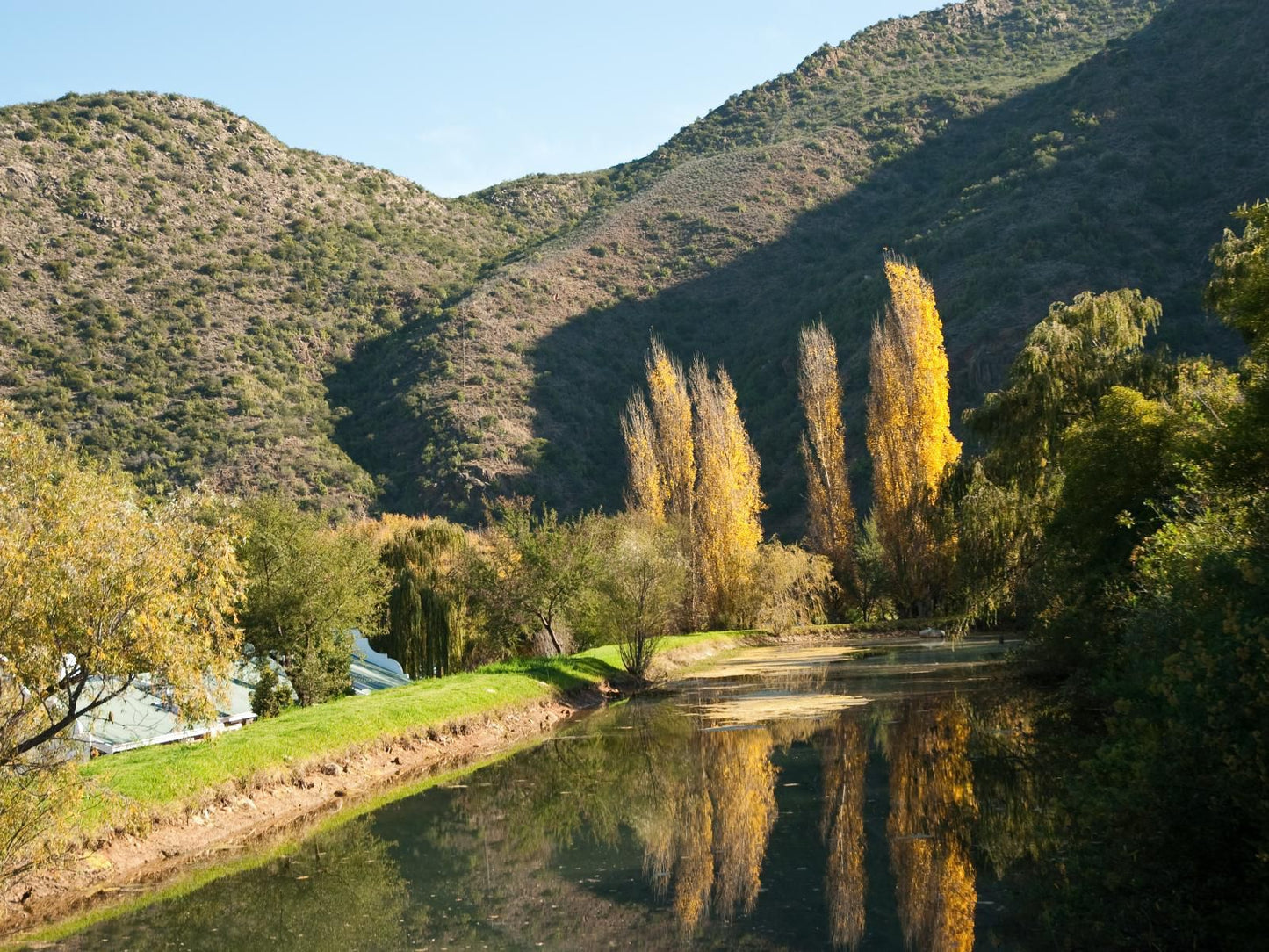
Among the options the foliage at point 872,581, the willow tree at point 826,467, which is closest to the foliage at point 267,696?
the foliage at point 872,581

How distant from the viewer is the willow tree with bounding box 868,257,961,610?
53.7m

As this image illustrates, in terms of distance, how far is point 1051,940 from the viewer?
9609 millimetres

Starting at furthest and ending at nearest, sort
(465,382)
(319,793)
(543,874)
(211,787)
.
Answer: (465,382) < (319,793) < (211,787) < (543,874)

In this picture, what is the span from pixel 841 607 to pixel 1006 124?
2367 inches

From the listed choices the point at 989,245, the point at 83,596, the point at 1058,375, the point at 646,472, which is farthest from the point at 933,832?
the point at 989,245

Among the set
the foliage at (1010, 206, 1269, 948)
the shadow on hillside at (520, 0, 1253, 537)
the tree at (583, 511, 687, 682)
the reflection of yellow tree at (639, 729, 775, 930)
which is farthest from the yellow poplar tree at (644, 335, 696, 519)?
the foliage at (1010, 206, 1269, 948)

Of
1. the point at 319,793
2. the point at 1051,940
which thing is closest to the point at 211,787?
the point at 319,793

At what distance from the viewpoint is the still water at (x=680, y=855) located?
1119 cm

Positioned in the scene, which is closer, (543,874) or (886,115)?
(543,874)

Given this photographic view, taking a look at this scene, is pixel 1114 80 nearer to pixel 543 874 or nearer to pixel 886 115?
pixel 886 115

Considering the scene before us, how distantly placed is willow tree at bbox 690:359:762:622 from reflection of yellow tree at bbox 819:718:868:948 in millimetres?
30682

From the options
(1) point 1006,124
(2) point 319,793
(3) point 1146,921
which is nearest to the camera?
(3) point 1146,921

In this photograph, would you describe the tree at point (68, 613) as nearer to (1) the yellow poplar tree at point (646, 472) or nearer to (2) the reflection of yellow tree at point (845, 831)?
(2) the reflection of yellow tree at point (845, 831)

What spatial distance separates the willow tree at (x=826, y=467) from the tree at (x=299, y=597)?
3386 cm
